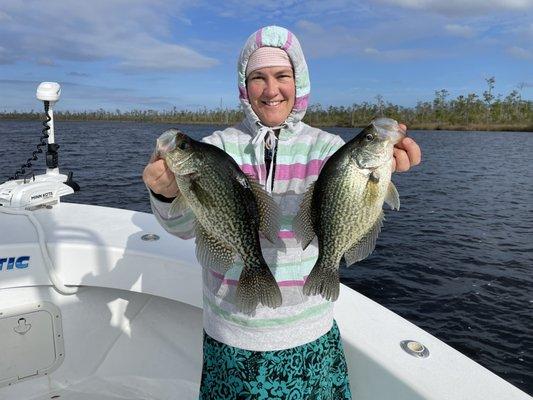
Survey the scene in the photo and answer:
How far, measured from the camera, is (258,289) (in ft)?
6.59

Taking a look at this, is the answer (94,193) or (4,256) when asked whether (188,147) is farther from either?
(94,193)

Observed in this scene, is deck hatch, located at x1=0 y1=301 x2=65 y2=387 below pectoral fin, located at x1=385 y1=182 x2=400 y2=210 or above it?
below

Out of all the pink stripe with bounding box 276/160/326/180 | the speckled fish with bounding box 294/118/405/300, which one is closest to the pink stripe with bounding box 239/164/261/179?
the pink stripe with bounding box 276/160/326/180

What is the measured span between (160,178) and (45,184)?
3343 millimetres

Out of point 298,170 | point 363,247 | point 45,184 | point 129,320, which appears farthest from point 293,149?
point 45,184

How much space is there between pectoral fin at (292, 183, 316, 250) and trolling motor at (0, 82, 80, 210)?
3575 millimetres

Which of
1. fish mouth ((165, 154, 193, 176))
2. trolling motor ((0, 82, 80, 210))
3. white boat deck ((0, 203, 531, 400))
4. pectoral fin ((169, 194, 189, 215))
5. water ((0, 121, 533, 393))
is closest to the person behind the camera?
fish mouth ((165, 154, 193, 176))

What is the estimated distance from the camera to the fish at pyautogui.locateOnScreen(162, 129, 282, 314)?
2.01 metres

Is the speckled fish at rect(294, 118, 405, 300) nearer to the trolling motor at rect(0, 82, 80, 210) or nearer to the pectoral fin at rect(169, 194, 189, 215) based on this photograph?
the pectoral fin at rect(169, 194, 189, 215)

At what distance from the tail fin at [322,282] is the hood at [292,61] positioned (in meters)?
0.80

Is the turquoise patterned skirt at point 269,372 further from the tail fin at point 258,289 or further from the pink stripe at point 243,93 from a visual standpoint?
the pink stripe at point 243,93

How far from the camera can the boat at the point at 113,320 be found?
2840 millimetres

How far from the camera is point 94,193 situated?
20984mm

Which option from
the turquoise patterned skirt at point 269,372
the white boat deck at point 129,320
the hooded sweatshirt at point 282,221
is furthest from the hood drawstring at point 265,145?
the white boat deck at point 129,320
